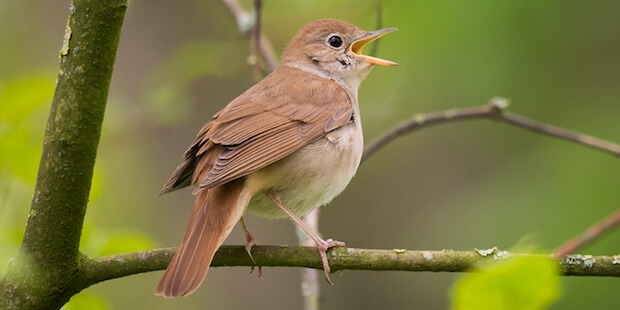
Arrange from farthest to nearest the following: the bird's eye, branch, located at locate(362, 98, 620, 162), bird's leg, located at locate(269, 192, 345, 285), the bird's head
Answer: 1. the bird's eye
2. the bird's head
3. branch, located at locate(362, 98, 620, 162)
4. bird's leg, located at locate(269, 192, 345, 285)

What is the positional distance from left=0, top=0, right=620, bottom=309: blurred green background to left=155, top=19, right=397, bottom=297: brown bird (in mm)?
943

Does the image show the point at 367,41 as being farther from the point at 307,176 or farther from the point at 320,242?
the point at 320,242

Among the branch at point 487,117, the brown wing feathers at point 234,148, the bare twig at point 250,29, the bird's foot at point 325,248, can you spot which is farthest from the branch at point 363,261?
the bare twig at point 250,29

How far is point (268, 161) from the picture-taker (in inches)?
143

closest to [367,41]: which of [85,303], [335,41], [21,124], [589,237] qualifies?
[335,41]

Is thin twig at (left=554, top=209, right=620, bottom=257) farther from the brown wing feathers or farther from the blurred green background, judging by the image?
the blurred green background

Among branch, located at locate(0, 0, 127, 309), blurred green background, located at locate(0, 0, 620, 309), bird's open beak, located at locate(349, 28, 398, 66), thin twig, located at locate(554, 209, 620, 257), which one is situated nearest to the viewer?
thin twig, located at locate(554, 209, 620, 257)

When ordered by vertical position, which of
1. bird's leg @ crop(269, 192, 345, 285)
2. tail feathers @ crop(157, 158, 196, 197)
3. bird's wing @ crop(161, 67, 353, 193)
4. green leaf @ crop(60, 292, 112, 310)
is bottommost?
green leaf @ crop(60, 292, 112, 310)

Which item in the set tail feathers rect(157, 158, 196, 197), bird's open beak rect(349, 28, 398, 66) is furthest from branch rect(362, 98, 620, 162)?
tail feathers rect(157, 158, 196, 197)

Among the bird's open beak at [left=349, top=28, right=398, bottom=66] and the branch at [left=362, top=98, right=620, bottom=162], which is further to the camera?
the bird's open beak at [left=349, top=28, right=398, bottom=66]

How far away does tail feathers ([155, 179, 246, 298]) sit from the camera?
3.02 m

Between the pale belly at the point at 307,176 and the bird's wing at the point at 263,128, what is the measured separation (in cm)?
8

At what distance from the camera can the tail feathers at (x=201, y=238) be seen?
302 cm

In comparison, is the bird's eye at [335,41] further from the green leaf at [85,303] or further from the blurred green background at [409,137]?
the green leaf at [85,303]
